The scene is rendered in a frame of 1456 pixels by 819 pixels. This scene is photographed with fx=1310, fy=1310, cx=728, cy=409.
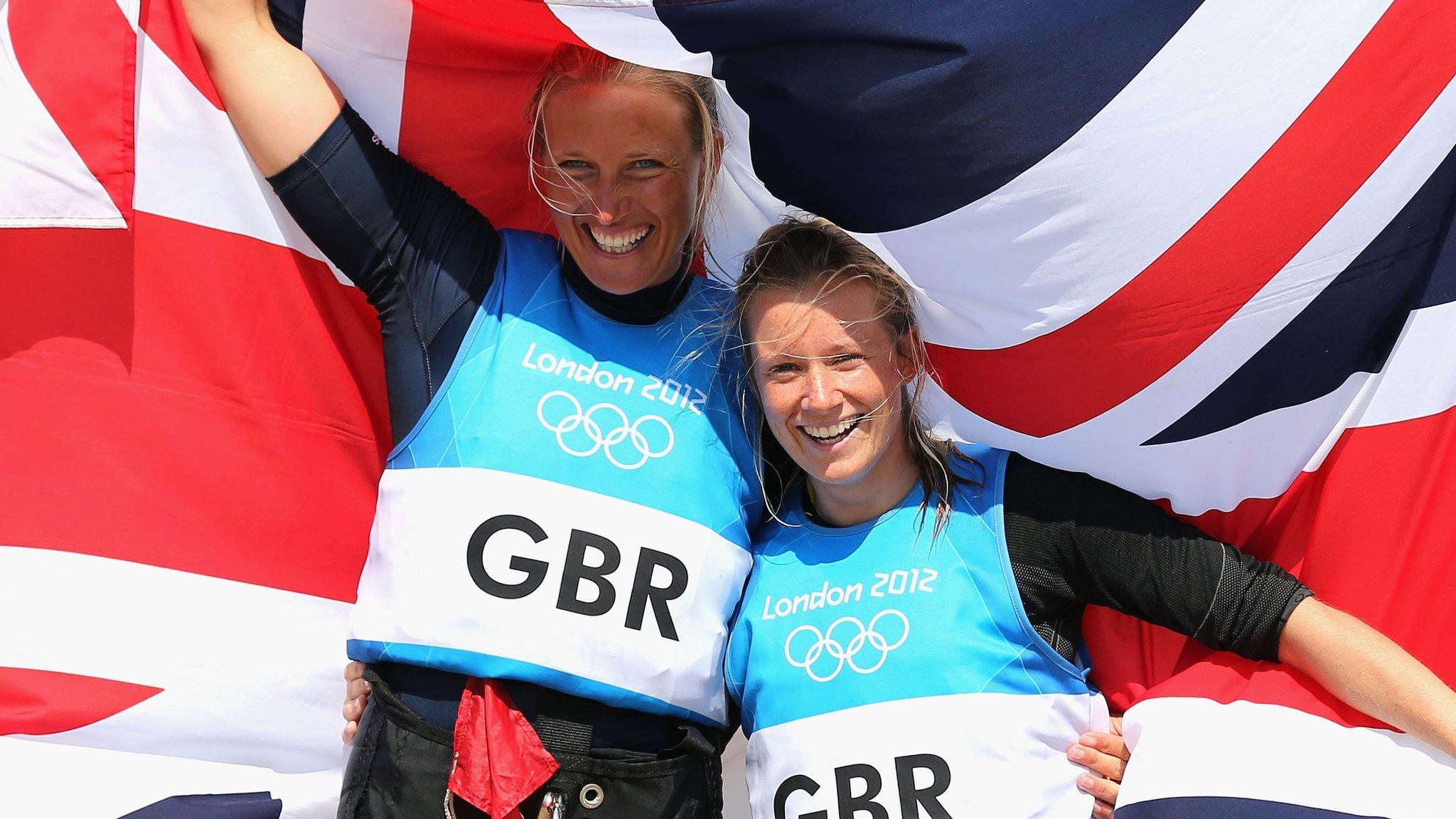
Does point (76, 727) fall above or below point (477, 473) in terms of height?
below

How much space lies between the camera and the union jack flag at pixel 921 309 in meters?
1.70

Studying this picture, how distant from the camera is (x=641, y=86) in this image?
6.59ft

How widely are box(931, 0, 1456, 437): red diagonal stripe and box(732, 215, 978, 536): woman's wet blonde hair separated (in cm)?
12

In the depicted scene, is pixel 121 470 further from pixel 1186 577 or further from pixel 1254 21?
pixel 1254 21

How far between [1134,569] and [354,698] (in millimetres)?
1201

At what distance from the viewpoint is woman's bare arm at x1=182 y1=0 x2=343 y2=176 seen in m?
2.00

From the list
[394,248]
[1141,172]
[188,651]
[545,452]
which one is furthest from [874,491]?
[188,651]

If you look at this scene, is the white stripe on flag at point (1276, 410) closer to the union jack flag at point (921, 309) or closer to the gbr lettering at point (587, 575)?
the union jack flag at point (921, 309)

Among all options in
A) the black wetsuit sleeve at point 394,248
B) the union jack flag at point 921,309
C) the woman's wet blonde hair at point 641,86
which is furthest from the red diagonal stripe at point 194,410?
the woman's wet blonde hair at point 641,86

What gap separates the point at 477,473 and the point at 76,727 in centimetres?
85

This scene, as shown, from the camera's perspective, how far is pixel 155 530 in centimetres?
220

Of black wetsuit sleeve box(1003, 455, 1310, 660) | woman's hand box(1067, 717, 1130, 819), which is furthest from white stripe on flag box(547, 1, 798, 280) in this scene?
woman's hand box(1067, 717, 1130, 819)

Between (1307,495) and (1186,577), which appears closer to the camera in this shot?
(1186,577)

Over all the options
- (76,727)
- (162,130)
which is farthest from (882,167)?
(76,727)
